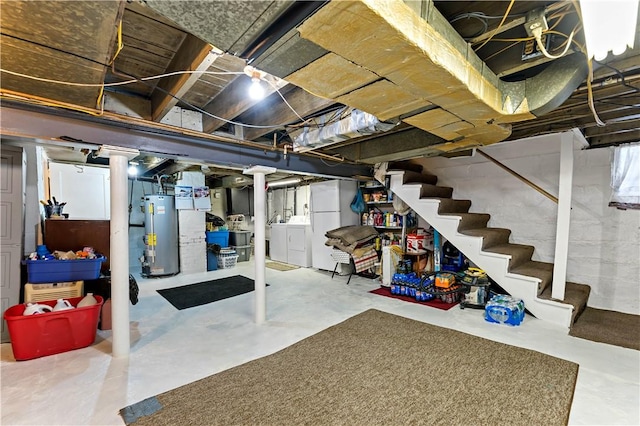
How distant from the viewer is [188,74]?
72.7 inches

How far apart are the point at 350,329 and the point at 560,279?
2516 mm

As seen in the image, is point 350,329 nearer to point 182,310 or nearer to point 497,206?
point 182,310

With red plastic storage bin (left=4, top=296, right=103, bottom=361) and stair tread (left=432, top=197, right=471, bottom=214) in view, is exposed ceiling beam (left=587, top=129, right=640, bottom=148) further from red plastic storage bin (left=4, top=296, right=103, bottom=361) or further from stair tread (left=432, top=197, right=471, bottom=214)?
red plastic storage bin (left=4, top=296, right=103, bottom=361)

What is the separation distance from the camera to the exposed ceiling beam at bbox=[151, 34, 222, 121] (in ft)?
5.30

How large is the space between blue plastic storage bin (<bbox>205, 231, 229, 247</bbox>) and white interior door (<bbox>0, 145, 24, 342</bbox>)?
12.2 feet

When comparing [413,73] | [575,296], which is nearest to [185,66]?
[413,73]

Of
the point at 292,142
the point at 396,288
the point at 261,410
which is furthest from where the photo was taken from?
the point at 396,288

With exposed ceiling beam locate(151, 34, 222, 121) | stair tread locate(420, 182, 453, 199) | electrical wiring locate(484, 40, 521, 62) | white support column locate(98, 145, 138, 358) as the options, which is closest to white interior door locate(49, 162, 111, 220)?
white support column locate(98, 145, 138, 358)

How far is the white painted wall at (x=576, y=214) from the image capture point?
137 inches

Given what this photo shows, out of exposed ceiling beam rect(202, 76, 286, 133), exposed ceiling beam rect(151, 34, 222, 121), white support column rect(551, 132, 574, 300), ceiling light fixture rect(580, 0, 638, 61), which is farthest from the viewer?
white support column rect(551, 132, 574, 300)

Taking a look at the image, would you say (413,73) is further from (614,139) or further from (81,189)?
(81,189)

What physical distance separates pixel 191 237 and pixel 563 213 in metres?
6.33

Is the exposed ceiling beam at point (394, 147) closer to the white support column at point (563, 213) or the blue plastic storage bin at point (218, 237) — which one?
the white support column at point (563, 213)

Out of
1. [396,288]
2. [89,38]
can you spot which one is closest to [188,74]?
[89,38]
